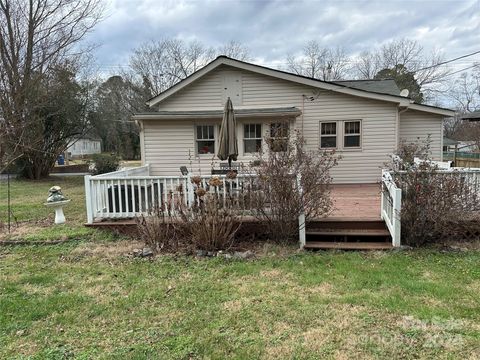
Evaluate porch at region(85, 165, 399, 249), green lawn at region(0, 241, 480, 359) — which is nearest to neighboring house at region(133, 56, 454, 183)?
porch at region(85, 165, 399, 249)

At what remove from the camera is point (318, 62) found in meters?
39.4

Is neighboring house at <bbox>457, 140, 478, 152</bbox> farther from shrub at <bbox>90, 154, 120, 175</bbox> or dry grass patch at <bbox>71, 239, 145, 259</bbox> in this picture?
dry grass patch at <bbox>71, 239, 145, 259</bbox>

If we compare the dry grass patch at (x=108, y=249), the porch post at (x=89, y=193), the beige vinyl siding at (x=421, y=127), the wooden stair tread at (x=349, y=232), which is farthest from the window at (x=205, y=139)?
the beige vinyl siding at (x=421, y=127)

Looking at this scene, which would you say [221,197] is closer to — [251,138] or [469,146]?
[251,138]

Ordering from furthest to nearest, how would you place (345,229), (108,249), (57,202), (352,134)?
1. (352,134)
2. (57,202)
3. (345,229)
4. (108,249)

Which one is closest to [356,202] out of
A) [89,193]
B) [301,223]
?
[301,223]

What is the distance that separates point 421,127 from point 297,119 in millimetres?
4538

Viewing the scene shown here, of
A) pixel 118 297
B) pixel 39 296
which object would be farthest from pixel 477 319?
pixel 39 296

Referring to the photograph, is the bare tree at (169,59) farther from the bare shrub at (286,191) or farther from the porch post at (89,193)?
the bare shrub at (286,191)

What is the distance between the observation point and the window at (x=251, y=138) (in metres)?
11.3

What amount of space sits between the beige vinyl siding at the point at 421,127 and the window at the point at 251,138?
16.5 ft

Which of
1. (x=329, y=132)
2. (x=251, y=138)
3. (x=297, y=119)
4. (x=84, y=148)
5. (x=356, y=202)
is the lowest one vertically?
(x=356, y=202)

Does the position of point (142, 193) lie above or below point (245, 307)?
above

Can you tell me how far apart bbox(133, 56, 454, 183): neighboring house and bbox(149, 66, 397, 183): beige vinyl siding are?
29 mm
